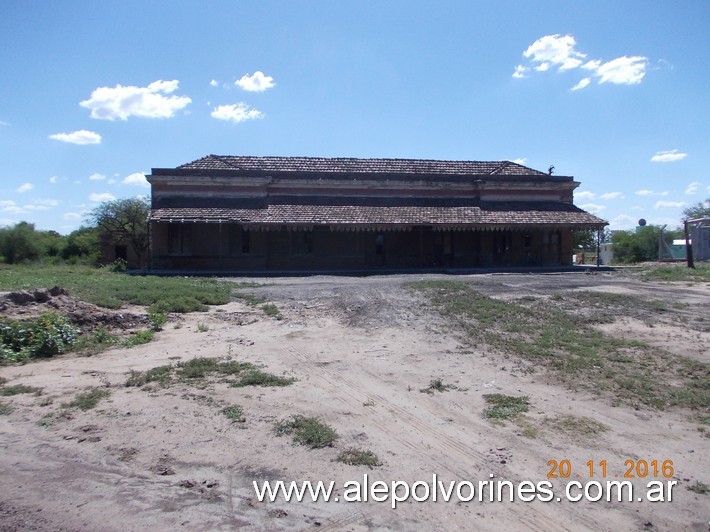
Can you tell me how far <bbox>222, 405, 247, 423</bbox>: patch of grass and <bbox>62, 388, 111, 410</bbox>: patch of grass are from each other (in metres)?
1.56

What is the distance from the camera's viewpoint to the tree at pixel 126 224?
37.0 m

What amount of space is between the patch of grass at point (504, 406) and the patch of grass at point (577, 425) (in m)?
0.38

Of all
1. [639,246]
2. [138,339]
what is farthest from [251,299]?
[639,246]

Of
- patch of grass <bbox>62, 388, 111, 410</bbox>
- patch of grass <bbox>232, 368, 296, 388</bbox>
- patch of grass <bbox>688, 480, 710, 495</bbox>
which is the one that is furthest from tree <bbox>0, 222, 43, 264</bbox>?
patch of grass <bbox>688, 480, 710, 495</bbox>

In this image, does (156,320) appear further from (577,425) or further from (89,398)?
(577,425)

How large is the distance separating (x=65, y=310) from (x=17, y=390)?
4461 mm

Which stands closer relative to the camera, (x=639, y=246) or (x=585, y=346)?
(x=585, y=346)

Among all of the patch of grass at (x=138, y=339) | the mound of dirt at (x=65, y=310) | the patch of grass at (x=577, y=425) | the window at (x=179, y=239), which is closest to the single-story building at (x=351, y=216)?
the window at (x=179, y=239)

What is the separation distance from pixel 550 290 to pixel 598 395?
9672 millimetres

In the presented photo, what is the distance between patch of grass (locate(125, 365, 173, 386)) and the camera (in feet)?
23.7

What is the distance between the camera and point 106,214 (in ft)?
129

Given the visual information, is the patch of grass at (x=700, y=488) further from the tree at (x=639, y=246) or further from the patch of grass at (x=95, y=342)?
the tree at (x=639, y=246)

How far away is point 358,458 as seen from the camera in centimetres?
491

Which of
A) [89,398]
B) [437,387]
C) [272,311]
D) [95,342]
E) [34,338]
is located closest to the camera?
[89,398]
